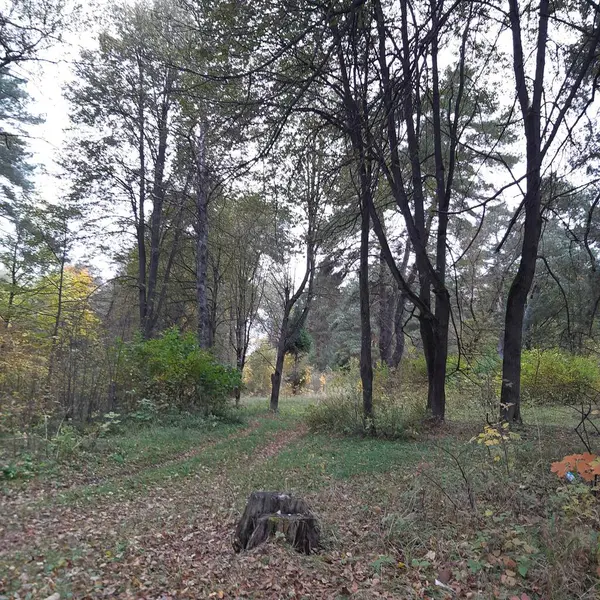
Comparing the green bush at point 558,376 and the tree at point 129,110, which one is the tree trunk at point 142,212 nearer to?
the tree at point 129,110

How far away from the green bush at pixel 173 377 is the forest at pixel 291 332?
0.06 meters

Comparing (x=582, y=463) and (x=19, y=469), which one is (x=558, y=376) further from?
(x=19, y=469)

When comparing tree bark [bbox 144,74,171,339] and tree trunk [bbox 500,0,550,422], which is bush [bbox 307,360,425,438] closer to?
tree trunk [bbox 500,0,550,422]

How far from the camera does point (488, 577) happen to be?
2.84 meters

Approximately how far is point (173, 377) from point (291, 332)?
16.8ft

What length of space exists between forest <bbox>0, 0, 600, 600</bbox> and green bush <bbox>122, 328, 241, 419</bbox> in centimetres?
6

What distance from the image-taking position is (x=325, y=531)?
382cm

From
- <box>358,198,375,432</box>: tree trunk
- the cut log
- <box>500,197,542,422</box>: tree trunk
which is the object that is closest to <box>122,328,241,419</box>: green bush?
<box>358,198,375,432</box>: tree trunk

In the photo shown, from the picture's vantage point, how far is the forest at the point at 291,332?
3125 millimetres

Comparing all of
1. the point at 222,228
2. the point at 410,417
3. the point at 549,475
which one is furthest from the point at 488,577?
the point at 222,228

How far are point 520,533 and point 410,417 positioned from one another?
5.26 m

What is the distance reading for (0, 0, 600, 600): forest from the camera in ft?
10.3

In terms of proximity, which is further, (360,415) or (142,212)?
(142,212)

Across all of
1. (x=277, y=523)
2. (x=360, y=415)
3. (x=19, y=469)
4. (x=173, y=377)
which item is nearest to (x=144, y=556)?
(x=277, y=523)
